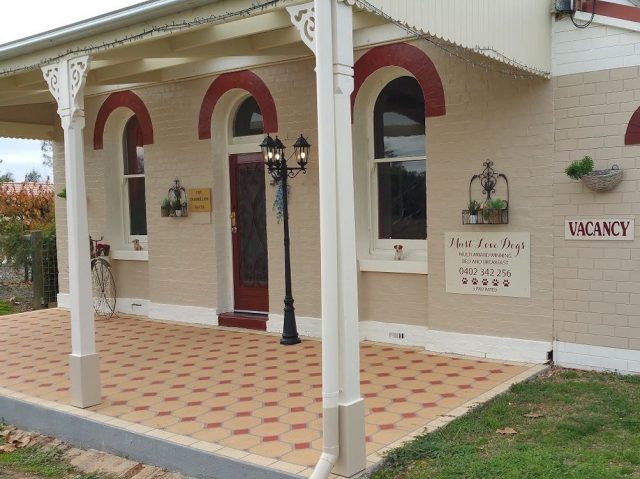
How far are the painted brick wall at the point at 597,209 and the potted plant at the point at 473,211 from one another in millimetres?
750

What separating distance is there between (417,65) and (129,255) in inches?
209

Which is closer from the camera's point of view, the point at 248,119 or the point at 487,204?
the point at 487,204

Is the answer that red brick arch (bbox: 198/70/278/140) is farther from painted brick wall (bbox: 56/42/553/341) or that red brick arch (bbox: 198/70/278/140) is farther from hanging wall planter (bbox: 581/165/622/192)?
hanging wall planter (bbox: 581/165/622/192)

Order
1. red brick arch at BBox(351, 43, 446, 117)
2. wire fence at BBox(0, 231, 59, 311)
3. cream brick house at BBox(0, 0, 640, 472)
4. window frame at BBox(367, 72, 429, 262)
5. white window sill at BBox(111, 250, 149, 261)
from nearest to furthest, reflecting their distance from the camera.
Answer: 1. cream brick house at BBox(0, 0, 640, 472)
2. red brick arch at BBox(351, 43, 446, 117)
3. window frame at BBox(367, 72, 429, 262)
4. white window sill at BBox(111, 250, 149, 261)
5. wire fence at BBox(0, 231, 59, 311)

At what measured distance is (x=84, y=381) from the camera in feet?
18.3

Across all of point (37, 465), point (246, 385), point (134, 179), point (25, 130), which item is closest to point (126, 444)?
point (37, 465)

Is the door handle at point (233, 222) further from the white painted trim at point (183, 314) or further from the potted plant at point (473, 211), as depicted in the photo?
the potted plant at point (473, 211)

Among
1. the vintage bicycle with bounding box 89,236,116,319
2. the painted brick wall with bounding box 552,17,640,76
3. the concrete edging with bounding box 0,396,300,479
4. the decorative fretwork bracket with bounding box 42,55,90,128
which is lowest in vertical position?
the concrete edging with bounding box 0,396,300,479

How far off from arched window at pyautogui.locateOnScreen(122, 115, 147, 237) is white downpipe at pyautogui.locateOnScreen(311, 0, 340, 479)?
6.61m

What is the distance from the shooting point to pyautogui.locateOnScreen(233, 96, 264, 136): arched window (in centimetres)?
871

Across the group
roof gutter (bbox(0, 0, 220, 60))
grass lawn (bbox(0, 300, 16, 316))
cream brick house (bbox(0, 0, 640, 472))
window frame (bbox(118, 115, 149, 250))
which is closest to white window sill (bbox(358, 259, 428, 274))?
cream brick house (bbox(0, 0, 640, 472))

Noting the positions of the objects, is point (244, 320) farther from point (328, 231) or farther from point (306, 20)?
point (306, 20)

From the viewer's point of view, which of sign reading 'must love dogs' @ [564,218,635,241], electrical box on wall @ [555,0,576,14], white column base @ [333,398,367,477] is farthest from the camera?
electrical box on wall @ [555,0,576,14]

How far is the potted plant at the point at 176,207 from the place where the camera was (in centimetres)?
905
